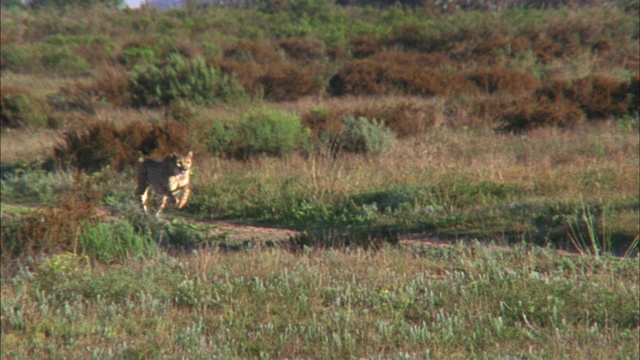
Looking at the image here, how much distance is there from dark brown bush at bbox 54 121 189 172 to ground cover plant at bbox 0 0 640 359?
4 cm

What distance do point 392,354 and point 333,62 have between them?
71.9 ft

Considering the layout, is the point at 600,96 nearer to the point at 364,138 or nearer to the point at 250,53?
the point at 364,138

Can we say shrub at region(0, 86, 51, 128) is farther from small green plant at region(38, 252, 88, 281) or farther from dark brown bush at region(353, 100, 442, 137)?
small green plant at region(38, 252, 88, 281)

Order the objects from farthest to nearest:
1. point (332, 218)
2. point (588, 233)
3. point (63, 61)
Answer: point (63, 61)
point (332, 218)
point (588, 233)

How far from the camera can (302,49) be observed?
28.5m

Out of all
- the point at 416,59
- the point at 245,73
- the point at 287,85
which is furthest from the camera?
the point at 416,59

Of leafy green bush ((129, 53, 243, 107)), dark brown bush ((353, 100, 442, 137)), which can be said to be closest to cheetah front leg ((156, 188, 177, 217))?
dark brown bush ((353, 100, 442, 137))

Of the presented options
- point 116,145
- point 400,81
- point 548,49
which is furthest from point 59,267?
point 548,49

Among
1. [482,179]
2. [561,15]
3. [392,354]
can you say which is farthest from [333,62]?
[392,354]

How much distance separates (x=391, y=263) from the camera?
6160 millimetres

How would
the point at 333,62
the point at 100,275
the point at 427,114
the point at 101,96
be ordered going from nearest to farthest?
the point at 100,275 → the point at 427,114 → the point at 101,96 → the point at 333,62

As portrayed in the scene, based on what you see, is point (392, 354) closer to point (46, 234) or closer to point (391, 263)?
point (391, 263)

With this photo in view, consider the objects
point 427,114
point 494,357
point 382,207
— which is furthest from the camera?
point 427,114

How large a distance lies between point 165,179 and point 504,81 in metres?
13.2
